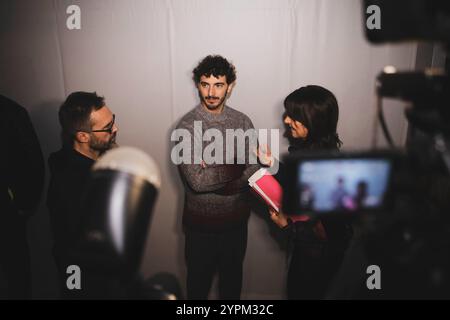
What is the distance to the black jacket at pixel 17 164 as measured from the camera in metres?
2.01

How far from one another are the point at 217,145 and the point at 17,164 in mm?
1265

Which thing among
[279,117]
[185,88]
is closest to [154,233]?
[185,88]

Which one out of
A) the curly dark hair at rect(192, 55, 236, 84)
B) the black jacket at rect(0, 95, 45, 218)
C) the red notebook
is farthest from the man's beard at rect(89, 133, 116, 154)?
the red notebook

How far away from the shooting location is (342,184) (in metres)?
0.95

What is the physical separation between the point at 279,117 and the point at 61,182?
149 centimetres

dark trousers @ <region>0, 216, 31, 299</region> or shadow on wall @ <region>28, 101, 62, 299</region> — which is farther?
shadow on wall @ <region>28, 101, 62, 299</region>

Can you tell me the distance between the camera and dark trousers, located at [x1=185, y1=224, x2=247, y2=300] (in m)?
2.25

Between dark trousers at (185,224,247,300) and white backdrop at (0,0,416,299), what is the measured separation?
547 millimetres

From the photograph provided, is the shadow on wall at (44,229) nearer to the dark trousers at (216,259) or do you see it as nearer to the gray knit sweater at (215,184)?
the gray knit sweater at (215,184)

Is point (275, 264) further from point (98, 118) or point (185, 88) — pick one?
point (98, 118)

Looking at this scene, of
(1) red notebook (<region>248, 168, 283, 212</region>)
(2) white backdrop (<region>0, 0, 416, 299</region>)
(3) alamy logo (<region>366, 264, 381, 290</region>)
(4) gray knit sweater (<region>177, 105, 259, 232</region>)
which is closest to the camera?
(1) red notebook (<region>248, 168, 283, 212</region>)

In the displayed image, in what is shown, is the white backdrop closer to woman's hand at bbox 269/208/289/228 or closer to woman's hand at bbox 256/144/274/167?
woman's hand at bbox 256/144/274/167

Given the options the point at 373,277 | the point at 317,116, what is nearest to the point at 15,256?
the point at 317,116

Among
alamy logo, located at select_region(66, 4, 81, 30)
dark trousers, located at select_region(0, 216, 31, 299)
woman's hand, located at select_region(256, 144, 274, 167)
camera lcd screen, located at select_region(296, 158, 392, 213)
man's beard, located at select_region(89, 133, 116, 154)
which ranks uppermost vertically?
alamy logo, located at select_region(66, 4, 81, 30)
